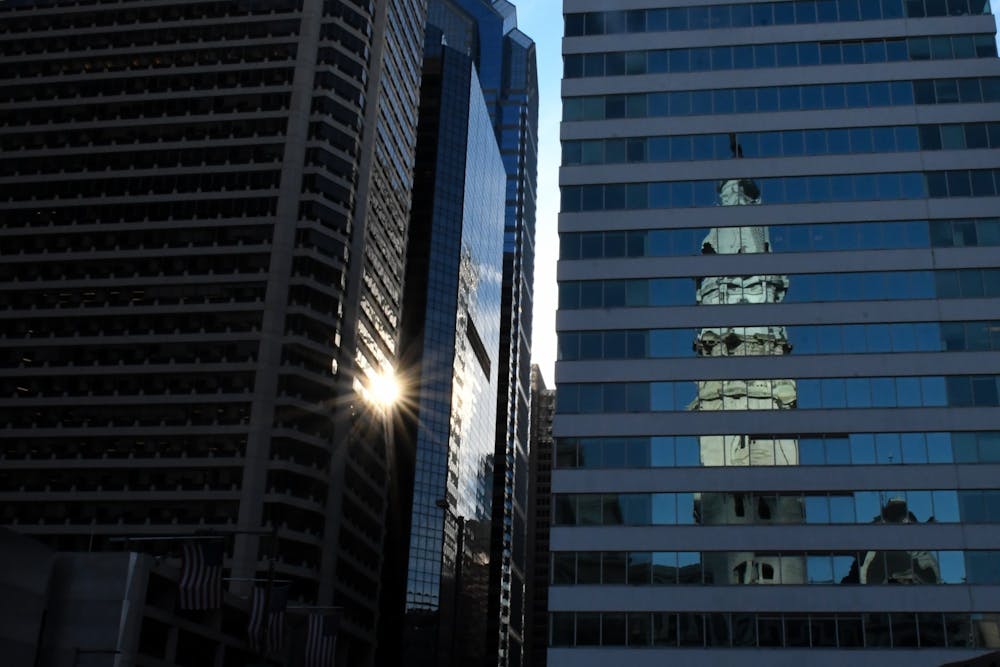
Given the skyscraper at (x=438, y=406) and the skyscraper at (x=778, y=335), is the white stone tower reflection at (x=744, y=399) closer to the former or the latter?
the skyscraper at (x=778, y=335)

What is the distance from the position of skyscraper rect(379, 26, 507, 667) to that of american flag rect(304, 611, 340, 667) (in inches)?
3727

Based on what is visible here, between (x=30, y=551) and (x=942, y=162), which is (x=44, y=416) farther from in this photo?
(x=942, y=162)

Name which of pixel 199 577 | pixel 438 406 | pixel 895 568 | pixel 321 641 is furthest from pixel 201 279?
pixel 895 568

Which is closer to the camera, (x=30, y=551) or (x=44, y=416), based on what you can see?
(x=30, y=551)

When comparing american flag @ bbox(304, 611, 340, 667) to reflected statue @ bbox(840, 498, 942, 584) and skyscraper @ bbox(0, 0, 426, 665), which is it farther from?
skyscraper @ bbox(0, 0, 426, 665)

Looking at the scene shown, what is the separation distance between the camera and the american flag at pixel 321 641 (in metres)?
57.4

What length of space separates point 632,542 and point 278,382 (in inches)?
2079

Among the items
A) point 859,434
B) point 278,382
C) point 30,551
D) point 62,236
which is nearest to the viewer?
point 30,551

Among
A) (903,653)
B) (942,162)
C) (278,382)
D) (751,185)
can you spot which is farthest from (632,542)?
(278,382)

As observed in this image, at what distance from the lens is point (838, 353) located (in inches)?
2576

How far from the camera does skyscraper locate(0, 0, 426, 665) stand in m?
104

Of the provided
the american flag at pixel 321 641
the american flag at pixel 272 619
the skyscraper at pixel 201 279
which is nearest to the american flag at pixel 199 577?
the american flag at pixel 272 619

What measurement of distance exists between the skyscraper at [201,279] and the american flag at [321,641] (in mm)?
40011

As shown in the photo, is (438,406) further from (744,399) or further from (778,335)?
(744,399)
